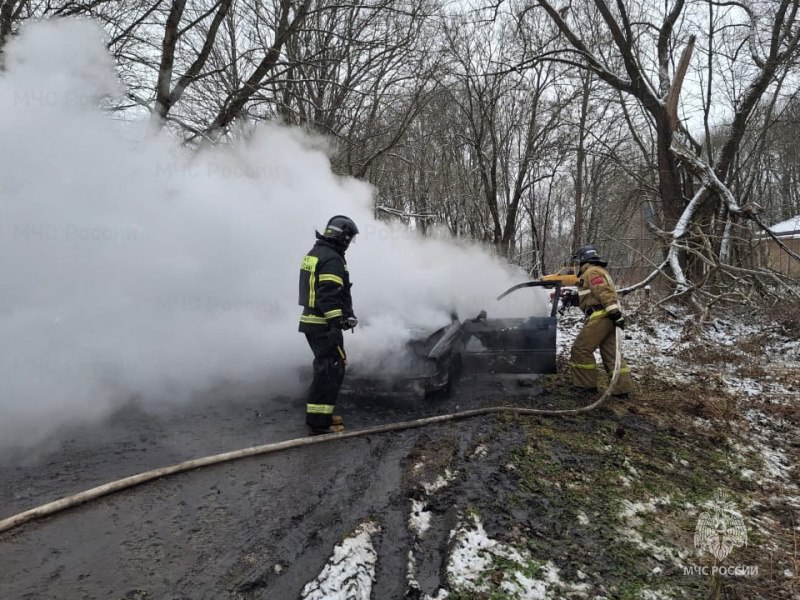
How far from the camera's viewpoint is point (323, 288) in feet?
14.9

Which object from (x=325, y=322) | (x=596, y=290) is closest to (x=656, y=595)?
(x=325, y=322)

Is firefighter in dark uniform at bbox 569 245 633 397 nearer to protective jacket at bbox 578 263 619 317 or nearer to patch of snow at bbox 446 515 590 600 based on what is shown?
protective jacket at bbox 578 263 619 317

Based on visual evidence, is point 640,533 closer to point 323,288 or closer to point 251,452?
point 251,452

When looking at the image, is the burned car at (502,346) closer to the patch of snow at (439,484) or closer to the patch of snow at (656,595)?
the patch of snow at (439,484)

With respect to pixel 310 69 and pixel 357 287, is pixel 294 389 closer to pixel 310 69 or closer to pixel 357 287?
pixel 357 287

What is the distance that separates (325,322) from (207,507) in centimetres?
198

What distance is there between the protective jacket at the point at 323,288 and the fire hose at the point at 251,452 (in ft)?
3.46

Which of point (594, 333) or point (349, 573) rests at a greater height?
point (594, 333)

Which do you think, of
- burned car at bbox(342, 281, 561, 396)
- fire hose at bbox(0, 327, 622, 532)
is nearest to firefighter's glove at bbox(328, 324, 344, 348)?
fire hose at bbox(0, 327, 622, 532)

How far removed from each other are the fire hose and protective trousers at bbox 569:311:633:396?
7.8 inches

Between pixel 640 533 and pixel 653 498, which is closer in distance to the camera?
pixel 640 533

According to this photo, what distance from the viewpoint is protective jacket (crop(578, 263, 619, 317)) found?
602 cm

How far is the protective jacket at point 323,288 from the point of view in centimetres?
454

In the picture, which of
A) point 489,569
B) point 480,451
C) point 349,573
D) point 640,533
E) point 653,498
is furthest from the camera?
point 480,451
